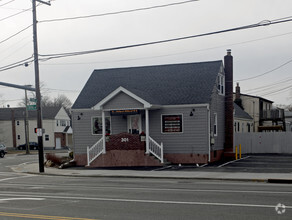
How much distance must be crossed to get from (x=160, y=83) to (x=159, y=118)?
11.1 ft

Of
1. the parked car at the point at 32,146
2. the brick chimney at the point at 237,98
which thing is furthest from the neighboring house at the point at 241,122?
the parked car at the point at 32,146

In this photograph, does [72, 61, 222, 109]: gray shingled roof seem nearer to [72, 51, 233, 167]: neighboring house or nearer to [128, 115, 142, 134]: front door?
[72, 51, 233, 167]: neighboring house

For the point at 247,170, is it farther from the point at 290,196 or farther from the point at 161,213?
the point at 161,213

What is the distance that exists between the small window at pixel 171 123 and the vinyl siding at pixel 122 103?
2130 millimetres

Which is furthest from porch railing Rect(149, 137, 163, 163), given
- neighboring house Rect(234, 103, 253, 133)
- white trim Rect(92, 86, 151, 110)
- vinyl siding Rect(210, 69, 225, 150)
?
neighboring house Rect(234, 103, 253, 133)

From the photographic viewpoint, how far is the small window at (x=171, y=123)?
2669cm

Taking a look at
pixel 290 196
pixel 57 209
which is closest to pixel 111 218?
pixel 57 209

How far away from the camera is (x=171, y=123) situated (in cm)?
2691

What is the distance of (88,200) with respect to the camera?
1194cm

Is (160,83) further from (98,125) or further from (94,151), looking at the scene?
(94,151)

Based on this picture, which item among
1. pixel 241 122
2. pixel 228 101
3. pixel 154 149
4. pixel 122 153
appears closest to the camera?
pixel 154 149

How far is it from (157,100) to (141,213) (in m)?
18.4

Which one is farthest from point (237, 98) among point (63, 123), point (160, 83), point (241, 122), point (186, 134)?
point (63, 123)

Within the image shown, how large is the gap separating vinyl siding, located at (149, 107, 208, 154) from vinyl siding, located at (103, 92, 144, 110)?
1.73 m
